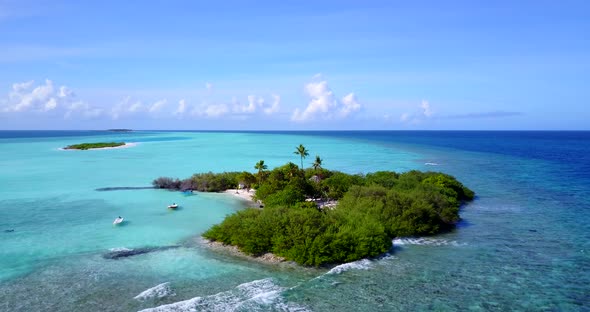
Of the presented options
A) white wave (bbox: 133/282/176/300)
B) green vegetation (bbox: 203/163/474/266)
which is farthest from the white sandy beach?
white wave (bbox: 133/282/176/300)

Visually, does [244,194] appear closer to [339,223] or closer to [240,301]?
[339,223]

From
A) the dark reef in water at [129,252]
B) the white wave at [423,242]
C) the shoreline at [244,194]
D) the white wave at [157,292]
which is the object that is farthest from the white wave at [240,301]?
the shoreline at [244,194]

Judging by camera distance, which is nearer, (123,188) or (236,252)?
(236,252)

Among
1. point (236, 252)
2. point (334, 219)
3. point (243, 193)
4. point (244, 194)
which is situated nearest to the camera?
point (236, 252)

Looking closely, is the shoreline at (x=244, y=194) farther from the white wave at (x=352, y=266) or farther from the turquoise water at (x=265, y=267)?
the white wave at (x=352, y=266)

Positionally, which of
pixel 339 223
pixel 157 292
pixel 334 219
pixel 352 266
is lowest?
pixel 157 292

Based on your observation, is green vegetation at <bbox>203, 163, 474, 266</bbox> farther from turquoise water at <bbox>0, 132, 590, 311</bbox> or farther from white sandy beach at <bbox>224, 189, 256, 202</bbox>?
white sandy beach at <bbox>224, 189, 256, 202</bbox>

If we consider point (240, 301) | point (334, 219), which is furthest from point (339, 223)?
point (240, 301)

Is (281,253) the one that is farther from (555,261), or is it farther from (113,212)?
(113,212)
